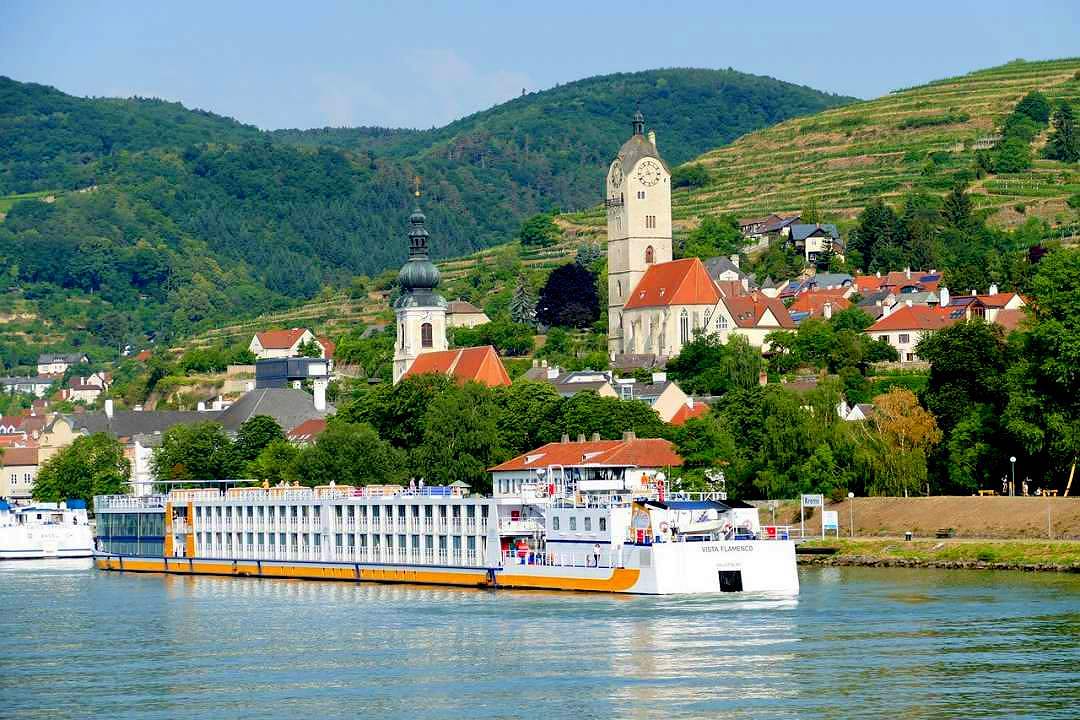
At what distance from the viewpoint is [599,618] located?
56.3m

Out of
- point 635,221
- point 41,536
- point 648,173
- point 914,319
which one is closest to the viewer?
point 41,536

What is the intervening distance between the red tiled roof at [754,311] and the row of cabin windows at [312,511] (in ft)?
168

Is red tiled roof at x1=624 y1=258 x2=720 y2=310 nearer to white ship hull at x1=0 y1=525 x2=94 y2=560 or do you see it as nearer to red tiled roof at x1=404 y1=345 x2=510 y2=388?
red tiled roof at x1=404 y1=345 x2=510 y2=388

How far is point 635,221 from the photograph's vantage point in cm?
14000

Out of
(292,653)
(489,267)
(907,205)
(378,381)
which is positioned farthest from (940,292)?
(292,653)

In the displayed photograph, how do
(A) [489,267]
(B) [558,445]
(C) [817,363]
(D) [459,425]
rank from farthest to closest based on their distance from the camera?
1. (A) [489,267]
2. (C) [817,363]
3. (D) [459,425]
4. (B) [558,445]

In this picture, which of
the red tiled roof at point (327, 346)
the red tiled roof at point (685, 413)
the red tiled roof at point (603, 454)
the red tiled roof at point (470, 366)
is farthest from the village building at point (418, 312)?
the red tiled roof at point (603, 454)

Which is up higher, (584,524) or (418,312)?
(418,312)

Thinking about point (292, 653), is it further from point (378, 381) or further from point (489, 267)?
point (489, 267)

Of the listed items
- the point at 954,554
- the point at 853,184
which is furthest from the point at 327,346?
the point at 954,554

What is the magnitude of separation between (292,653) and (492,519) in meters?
17.7

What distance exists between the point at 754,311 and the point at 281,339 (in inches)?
2132

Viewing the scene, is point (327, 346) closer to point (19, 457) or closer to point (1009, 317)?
point (19, 457)

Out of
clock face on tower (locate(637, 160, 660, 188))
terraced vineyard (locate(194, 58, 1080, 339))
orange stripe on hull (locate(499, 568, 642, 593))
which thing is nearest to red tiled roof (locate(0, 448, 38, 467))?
terraced vineyard (locate(194, 58, 1080, 339))
